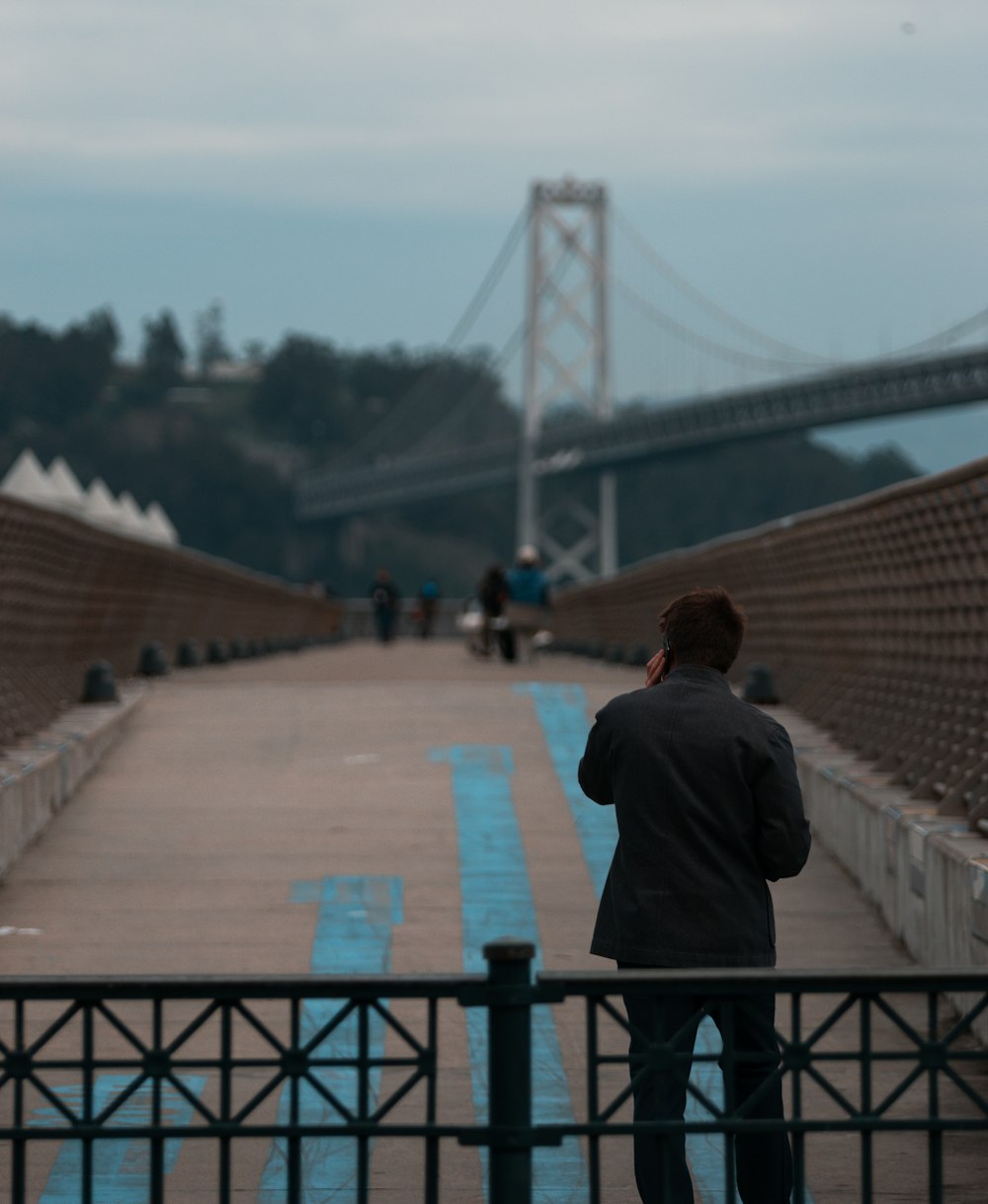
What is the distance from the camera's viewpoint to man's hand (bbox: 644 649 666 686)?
4789 mm

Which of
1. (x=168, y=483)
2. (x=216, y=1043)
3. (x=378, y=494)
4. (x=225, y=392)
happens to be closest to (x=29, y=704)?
(x=216, y=1043)

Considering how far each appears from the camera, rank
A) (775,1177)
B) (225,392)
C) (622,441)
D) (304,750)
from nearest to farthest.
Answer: (775,1177), (304,750), (622,441), (225,392)

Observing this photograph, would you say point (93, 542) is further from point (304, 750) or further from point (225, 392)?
point (225, 392)

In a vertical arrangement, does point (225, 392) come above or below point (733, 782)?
above

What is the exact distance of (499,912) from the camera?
8.32m

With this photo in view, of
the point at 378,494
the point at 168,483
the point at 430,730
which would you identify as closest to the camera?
the point at 430,730

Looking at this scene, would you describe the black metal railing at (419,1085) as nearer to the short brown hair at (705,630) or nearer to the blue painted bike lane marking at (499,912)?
the blue painted bike lane marking at (499,912)

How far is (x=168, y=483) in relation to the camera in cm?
14238

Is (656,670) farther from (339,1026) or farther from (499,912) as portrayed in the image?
(499,912)

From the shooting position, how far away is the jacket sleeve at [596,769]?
466cm

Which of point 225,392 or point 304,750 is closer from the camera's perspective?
point 304,750

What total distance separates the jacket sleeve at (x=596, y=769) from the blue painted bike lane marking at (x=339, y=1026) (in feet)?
2.60

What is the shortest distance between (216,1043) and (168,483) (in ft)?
452

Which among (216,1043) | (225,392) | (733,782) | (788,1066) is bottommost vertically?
(216,1043)
